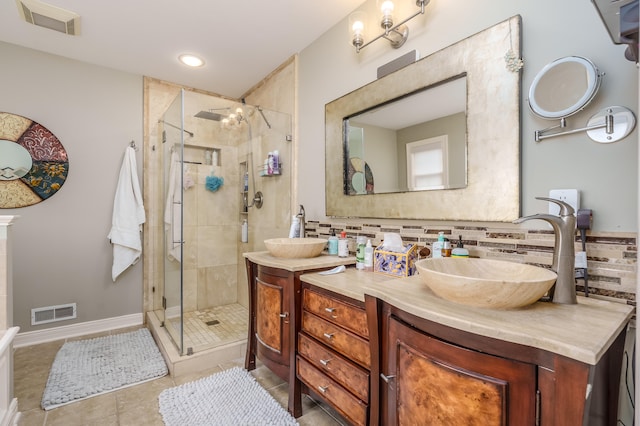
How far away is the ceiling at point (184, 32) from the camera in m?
1.95

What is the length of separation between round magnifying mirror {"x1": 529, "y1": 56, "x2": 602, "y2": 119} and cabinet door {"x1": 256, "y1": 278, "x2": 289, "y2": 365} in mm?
1449

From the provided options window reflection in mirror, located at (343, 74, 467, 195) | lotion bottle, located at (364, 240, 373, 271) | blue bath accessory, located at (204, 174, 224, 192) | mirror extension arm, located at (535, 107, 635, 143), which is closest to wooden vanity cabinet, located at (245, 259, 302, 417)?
lotion bottle, located at (364, 240, 373, 271)

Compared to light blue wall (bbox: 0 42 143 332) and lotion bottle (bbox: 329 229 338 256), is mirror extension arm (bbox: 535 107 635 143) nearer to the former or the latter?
lotion bottle (bbox: 329 229 338 256)

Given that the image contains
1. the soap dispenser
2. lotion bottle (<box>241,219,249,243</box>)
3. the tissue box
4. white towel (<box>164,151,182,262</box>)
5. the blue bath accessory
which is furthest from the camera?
lotion bottle (<box>241,219,249,243</box>)

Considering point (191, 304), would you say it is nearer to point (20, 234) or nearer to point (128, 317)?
point (128, 317)

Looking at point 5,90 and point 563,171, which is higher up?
point 5,90

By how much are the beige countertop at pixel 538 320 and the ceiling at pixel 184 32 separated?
188 centimetres

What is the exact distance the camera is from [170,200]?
2674mm

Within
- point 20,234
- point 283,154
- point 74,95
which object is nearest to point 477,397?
point 283,154

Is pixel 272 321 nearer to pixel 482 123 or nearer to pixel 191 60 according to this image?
pixel 482 123

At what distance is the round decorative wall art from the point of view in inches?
92.8

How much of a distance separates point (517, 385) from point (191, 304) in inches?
104

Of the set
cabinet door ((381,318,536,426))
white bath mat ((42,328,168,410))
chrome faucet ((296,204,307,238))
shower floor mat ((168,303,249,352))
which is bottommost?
white bath mat ((42,328,168,410))

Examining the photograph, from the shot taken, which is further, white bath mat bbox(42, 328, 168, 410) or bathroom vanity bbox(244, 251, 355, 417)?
white bath mat bbox(42, 328, 168, 410)
